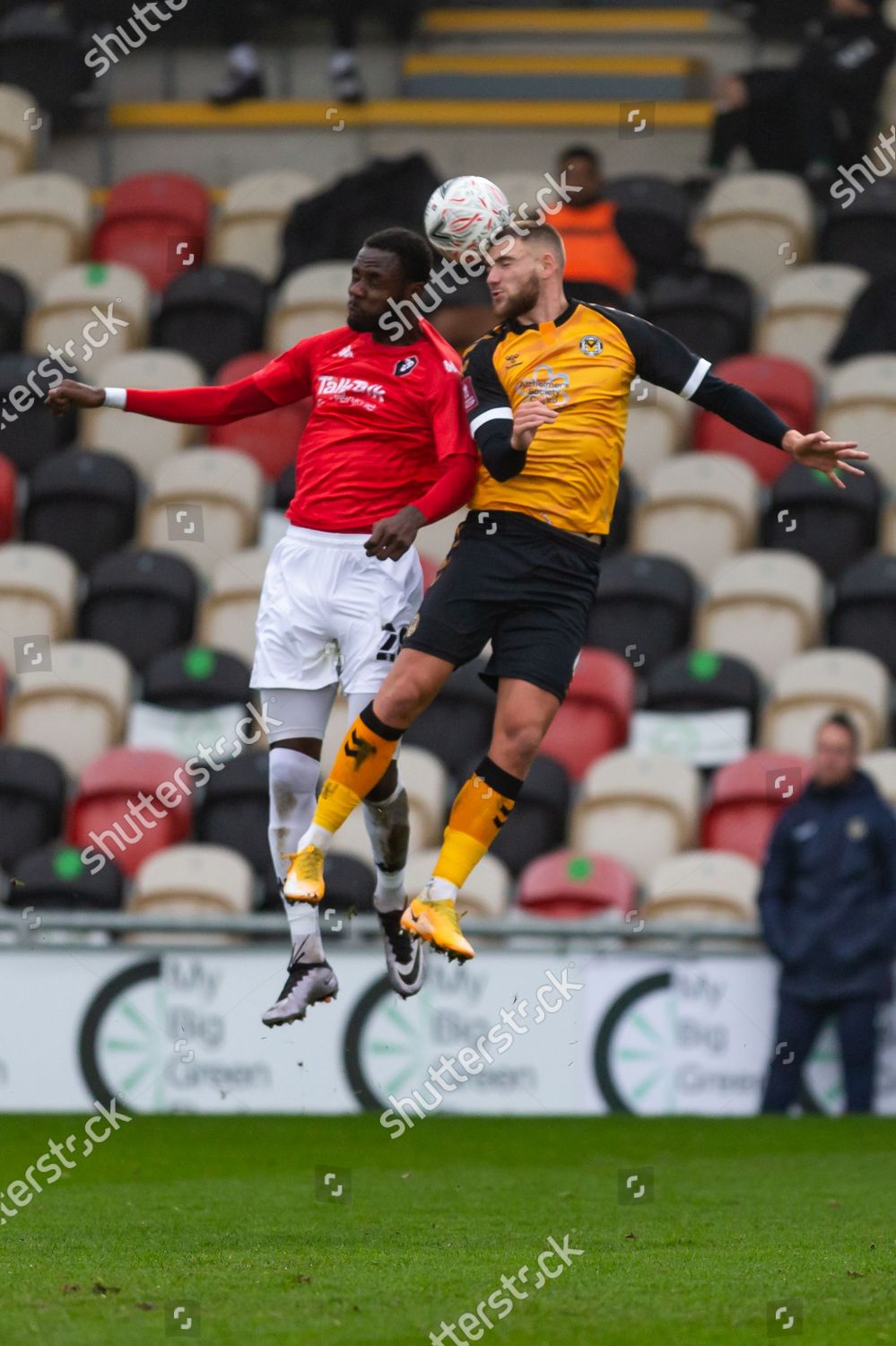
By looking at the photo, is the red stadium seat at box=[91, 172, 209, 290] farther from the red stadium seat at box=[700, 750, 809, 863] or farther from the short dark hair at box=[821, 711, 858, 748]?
the short dark hair at box=[821, 711, 858, 748]

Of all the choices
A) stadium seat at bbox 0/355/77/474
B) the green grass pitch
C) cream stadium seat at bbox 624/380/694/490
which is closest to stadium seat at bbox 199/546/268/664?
stadium seat at bbox 0/355/77/474

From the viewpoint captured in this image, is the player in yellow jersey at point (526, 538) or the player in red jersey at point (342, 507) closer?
the player in yellow jersey at point (526, 538)

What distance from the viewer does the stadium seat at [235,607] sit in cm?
1367

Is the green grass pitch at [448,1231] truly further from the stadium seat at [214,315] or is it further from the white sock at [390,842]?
the stadium seat at [214,315]

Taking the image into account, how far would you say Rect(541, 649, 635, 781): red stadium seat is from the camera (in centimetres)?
1320

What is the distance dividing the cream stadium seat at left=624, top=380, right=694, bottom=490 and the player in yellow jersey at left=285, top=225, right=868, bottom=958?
20.7 ft

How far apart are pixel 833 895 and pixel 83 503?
552 centimetres

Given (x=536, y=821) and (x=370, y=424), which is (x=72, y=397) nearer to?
(x=370, y=424)

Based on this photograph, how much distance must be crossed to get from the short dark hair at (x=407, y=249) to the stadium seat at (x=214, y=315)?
744 centimetres

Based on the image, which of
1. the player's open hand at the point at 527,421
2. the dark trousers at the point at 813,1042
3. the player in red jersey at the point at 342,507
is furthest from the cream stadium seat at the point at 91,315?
the player's open hand at the point at 527,421

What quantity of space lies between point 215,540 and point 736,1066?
4660mm

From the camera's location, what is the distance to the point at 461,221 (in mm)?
8039

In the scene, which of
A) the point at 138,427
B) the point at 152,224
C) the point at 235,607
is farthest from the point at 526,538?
the point at 152,224

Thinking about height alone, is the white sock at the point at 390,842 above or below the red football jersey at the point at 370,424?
below
